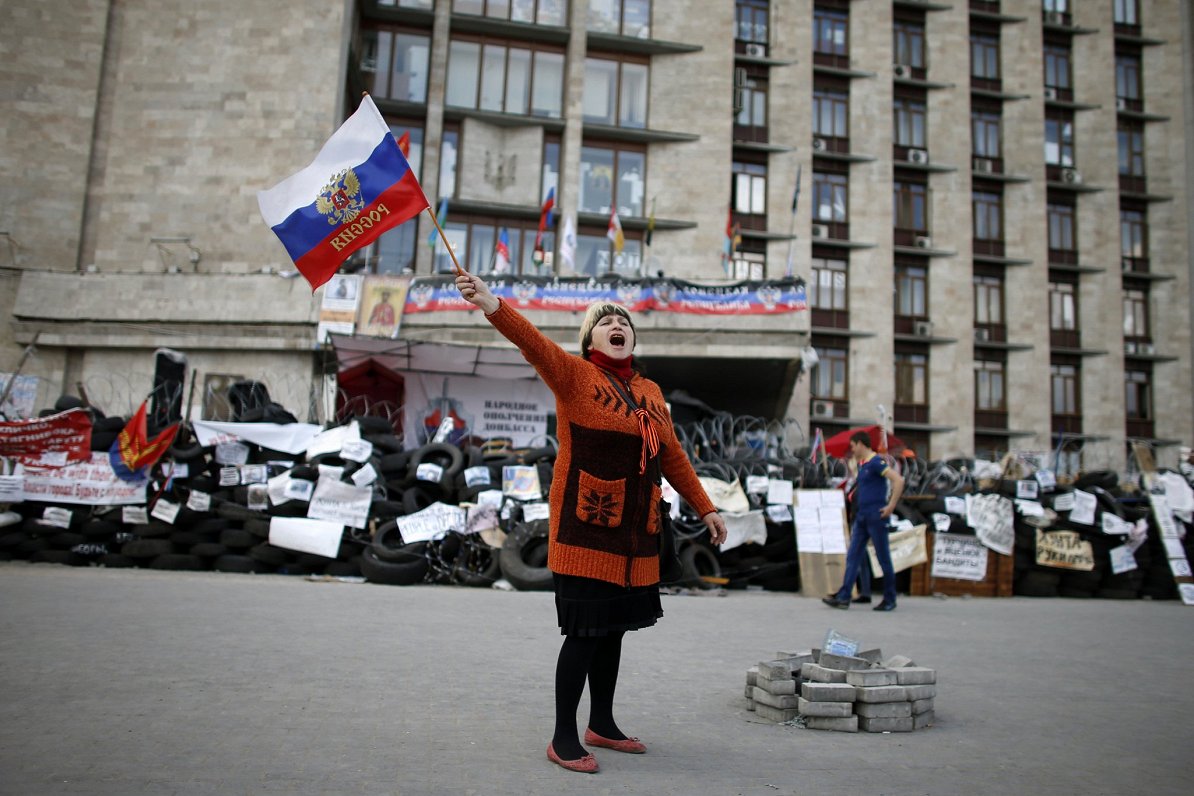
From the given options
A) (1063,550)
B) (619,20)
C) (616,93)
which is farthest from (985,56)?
(1063,550)

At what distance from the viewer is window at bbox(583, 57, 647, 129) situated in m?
33.4

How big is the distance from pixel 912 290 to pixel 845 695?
117 ft

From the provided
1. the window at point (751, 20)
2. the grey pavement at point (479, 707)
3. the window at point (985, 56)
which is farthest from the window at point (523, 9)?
the grey pavement at point (479, 707)

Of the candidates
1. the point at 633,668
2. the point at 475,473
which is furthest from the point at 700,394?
the point at 633,668

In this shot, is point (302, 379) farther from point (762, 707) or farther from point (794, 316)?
point (762, 707)

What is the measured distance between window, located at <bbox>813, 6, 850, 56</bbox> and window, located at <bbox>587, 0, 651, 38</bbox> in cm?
857

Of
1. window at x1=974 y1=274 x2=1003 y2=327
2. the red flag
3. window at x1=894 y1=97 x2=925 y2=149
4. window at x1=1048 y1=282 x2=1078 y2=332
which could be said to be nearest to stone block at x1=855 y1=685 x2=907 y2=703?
the red flag

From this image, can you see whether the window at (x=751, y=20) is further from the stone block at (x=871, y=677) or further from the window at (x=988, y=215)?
the stone block at (x=871, y=677)

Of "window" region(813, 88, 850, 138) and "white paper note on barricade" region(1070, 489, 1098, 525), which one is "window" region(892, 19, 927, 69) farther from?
"white paper note on barricade" region(1070, 489, 1098, 525)

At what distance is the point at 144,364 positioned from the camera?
2567 centimetres

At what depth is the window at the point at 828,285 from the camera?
118 ft

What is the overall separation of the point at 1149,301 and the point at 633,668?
42697 mm

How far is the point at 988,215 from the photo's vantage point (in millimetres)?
38500

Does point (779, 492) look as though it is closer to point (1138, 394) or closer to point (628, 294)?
point (628, 294)
